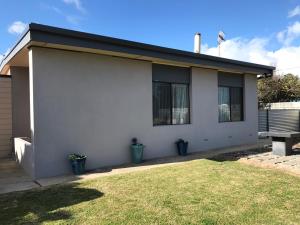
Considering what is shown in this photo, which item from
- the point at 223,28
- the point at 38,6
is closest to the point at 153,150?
the point at 38,6

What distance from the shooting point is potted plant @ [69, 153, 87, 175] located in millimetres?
6883

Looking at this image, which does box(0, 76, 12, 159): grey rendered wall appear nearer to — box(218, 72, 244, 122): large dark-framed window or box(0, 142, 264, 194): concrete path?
box(0, 142, 264, 194): concrete path

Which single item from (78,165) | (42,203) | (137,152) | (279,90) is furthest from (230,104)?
(279,90)

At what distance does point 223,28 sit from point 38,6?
10806mm

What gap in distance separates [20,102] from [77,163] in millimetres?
3943

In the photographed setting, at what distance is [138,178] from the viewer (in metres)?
6.30

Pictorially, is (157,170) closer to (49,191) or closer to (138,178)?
(138,178)

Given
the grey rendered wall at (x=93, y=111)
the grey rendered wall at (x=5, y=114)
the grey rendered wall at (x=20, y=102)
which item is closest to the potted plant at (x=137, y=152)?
the grey rendered wall at (x=93, y=111)

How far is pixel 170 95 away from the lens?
31.4ft

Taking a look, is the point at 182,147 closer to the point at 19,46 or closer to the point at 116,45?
the point at 116,45

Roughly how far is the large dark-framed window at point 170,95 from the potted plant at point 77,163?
2971mm

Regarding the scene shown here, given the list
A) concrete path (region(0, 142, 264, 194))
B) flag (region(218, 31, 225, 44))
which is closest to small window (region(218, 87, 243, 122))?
concrete path (region(0, 142, 264, 194))

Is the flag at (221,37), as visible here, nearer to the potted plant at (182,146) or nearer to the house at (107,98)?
the house at (107,98)

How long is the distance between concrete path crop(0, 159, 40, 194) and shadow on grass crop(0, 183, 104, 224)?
48 cm
